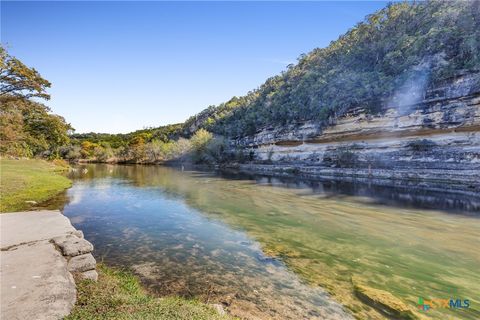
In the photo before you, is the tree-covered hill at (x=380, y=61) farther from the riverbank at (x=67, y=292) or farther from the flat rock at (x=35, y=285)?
the flat rock at (x=35, y=285)

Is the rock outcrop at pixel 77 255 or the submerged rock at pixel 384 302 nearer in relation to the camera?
the submerged rock at pixel 384 302

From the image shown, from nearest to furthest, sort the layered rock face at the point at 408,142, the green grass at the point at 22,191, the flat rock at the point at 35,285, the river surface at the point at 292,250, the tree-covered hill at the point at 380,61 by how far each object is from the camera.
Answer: the flat rock at the point at 35,285, the river surface at the point at 292,250, the green grass at the point at 22,191, the layered rock face at the point at 408,142, the tree-covered hill at the point at 380,61

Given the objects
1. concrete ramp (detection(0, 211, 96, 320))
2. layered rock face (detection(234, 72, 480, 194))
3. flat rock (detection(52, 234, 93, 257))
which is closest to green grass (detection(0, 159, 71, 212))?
concrete ramp (detection(0, 211, 96, 320))

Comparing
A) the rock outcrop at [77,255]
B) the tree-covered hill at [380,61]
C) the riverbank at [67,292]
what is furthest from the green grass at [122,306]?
the tree-covered hill at [380,61]

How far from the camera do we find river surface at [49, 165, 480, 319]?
7.01m

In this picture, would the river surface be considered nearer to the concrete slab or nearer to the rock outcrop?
the rock outcrop

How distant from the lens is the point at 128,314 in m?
4.55

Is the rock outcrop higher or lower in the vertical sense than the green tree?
lower

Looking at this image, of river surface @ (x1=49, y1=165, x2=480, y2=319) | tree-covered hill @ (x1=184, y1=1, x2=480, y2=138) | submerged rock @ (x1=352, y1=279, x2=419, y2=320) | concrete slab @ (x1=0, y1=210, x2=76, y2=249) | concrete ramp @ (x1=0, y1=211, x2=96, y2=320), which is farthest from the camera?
tree-covered hill @ (x1=184, y1=1, x2=480, y2=138)

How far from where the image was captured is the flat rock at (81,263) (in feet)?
22.7

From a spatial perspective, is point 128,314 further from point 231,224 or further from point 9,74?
point 9,74

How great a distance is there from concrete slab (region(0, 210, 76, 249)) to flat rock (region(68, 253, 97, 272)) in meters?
2.49

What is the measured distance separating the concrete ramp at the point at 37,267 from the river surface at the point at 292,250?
4.84 ft

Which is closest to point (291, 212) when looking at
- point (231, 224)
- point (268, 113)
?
point (231, 224)
